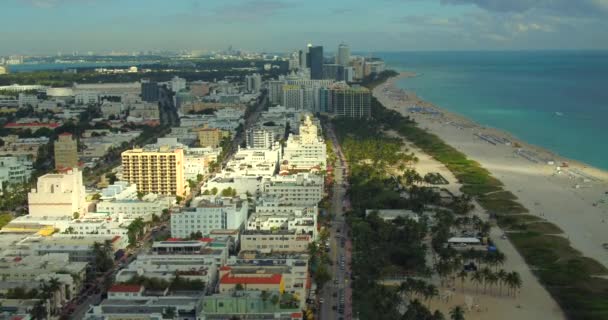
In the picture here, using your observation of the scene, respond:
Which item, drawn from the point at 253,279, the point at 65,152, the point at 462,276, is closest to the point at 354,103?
the point at 65,152

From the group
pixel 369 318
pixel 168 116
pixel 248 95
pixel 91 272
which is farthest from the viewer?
pixel 248 95

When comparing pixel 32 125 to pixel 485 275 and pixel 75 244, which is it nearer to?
pixel 75 244

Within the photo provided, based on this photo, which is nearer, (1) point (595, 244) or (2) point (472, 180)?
(1) point (595, 244)

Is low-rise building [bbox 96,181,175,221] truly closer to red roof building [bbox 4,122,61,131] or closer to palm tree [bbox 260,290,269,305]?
palm tree [bbox 260,290,269,305]

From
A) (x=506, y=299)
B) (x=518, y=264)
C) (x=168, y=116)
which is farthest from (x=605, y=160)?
(x=168, y=116)

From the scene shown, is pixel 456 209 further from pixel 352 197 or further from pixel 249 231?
pixel 249 231
